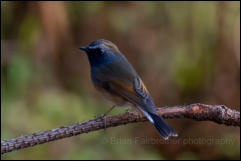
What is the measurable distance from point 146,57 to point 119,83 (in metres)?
2.53

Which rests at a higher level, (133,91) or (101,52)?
(101,52)

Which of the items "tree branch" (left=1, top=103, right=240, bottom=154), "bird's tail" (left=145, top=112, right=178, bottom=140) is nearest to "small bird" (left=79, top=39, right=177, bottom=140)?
"bird's tail" (left=145, top=112, right=178, bottom=140)

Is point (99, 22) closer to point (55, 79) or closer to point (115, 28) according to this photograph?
point (115, 28)

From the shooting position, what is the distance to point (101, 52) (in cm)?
491

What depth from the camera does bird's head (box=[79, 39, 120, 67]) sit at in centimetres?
487

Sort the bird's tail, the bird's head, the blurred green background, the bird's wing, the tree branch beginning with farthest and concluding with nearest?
the blurred green background
the bird's head
the bird's wing
the bird's tail
the tree branch

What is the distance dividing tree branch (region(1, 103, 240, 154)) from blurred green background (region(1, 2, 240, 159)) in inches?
74.3

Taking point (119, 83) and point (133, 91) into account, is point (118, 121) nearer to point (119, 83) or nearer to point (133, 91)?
point (133, 91)

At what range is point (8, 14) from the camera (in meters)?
6.70

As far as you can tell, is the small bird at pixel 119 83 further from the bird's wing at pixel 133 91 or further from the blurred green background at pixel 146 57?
the blurred green background at pixel 146 57

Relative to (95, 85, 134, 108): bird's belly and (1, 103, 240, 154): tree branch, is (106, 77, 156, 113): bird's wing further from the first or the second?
(1, 103, 240, 154): tree branch

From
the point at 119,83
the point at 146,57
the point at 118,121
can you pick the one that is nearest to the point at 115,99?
the point at 119,83

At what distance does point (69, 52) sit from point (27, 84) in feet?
3.73

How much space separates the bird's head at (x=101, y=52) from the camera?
4.87 meters
